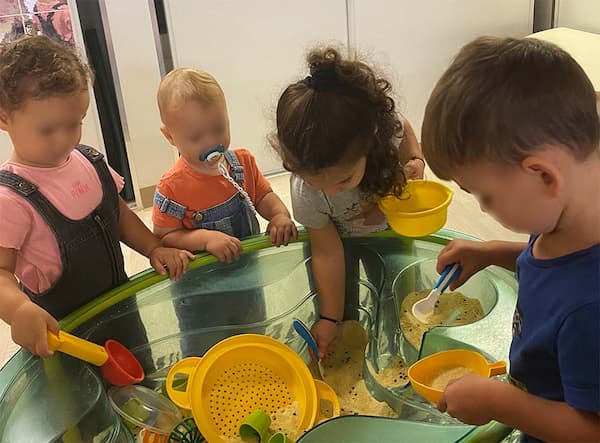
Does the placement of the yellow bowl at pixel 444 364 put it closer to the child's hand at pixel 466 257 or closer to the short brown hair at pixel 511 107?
the child's hand at pixel 466 257

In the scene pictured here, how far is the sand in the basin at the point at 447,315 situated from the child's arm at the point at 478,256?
169mm

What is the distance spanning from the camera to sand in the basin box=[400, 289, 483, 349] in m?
0.97

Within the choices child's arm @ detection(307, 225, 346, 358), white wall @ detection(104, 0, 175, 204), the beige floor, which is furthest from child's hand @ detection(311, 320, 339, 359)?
white wall @ detection(104, 0, 175, 204)

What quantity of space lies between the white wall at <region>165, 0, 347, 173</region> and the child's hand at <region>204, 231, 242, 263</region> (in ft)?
2.67

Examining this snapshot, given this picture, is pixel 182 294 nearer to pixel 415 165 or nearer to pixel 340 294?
pixel 340 294

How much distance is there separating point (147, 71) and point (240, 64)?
0.26 meters

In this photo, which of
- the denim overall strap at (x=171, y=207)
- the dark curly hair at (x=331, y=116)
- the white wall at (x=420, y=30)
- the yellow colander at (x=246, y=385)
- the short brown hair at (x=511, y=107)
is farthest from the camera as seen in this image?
the white wall at (x=420, y=30)

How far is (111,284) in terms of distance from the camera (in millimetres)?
972

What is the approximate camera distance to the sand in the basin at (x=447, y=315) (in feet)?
3.17

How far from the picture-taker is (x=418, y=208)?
92 centimetres

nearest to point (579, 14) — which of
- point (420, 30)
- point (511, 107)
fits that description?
point (420, 30)

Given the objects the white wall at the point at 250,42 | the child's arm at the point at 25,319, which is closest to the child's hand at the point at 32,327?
the child's arm at the point at 25,319

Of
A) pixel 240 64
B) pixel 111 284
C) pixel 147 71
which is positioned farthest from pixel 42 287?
pixel 240 64

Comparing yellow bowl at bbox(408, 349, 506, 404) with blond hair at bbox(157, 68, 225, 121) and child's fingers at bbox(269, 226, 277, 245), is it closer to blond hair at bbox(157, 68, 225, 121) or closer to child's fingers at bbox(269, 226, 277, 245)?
child's fingers at bbox(269, 226, 277, 245)
